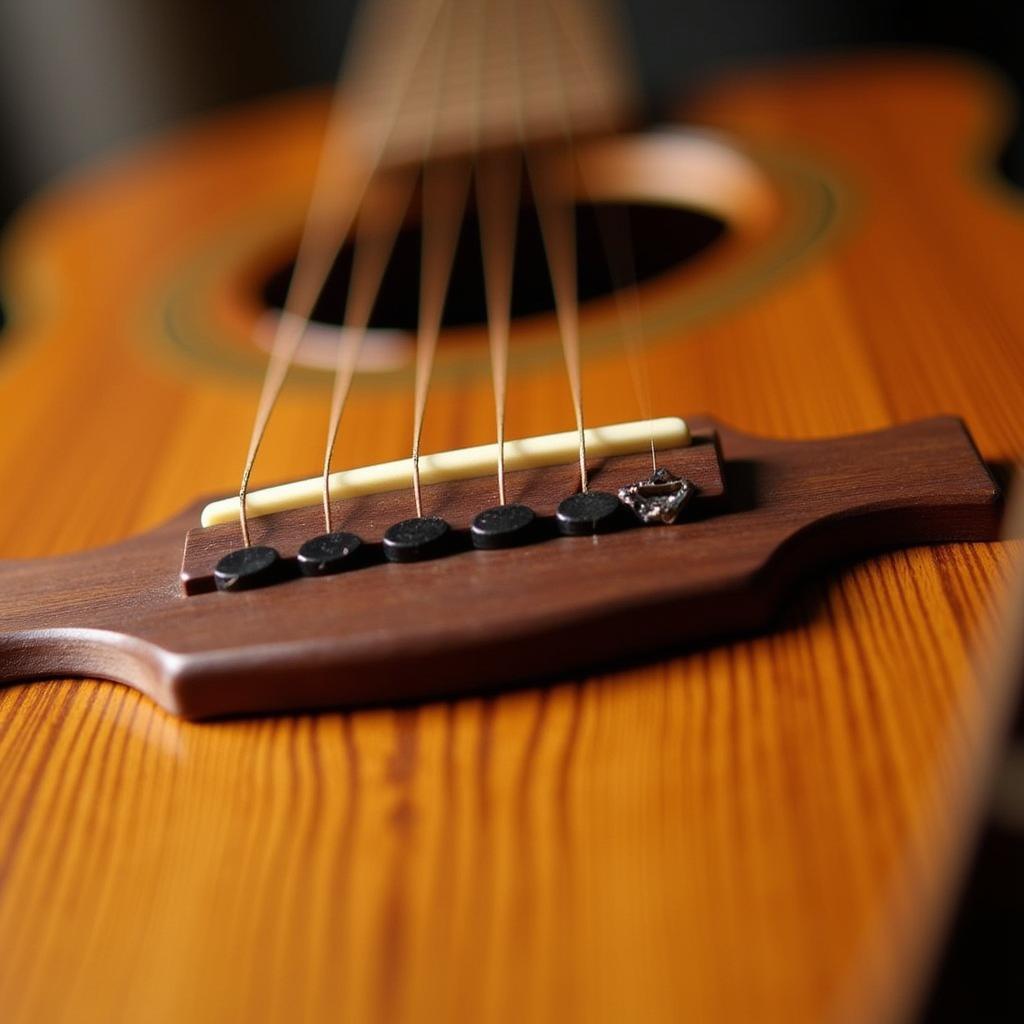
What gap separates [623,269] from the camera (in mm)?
1052

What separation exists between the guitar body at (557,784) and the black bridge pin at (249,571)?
59 mm

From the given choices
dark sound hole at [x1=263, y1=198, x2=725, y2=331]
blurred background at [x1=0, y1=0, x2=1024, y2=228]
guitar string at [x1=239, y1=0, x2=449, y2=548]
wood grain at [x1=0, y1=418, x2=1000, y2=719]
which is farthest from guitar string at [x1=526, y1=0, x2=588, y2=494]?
blurred background at [x1=0, y1=0, x2=1024, y2=228]

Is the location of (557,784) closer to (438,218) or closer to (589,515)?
(589,515)

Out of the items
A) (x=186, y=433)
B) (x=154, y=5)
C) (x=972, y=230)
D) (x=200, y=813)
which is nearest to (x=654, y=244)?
(x=972, y=230)

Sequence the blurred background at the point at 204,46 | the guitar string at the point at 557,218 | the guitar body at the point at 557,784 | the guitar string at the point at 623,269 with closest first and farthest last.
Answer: the guitar body at the point at 557,784, the guitar string at the point at 623,269, the guitar string at the point at 557,218, the blurred background at the point at 204,46

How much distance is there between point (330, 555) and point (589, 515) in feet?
0.34

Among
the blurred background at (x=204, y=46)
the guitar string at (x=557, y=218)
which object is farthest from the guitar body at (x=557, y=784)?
the blurred background at (x=204, y=46)

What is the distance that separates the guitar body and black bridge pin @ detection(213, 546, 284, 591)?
0.19 ft

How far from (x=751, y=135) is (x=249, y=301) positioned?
46 cm

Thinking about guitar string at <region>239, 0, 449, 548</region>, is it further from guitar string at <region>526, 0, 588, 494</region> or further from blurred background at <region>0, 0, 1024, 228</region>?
blurred background at <region>0, 0, 1024, 228</region>

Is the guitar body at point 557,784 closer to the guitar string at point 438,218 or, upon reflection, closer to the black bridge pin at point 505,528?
the black bridge pin at point 505,528

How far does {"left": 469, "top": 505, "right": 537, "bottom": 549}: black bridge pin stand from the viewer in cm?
50

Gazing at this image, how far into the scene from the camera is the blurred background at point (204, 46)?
5.82 feet

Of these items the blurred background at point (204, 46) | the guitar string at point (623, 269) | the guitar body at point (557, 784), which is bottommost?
the guitar body at point (557, 784)
